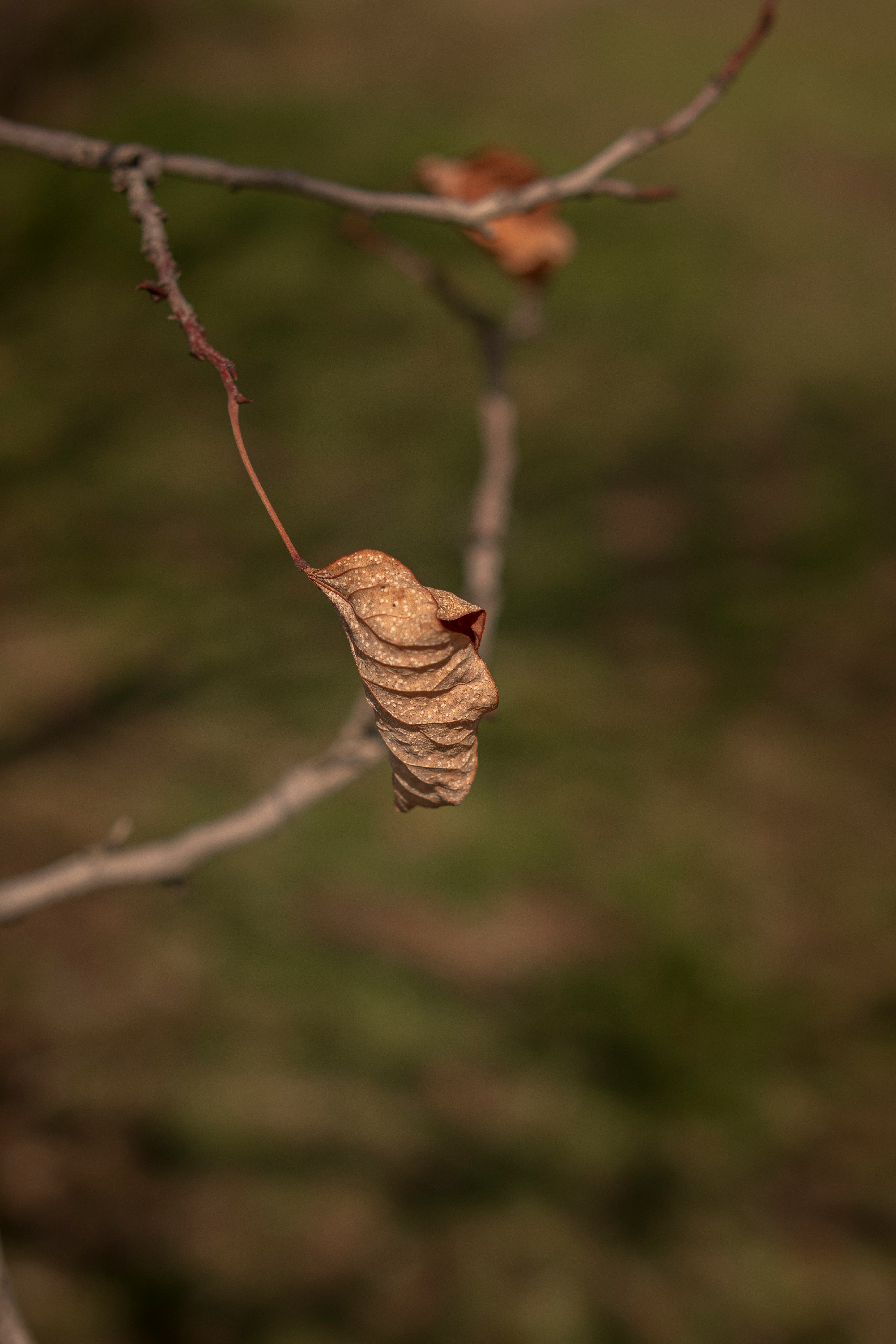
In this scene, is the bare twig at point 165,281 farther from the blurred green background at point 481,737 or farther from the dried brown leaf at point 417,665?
the blurred green background at point 481,737

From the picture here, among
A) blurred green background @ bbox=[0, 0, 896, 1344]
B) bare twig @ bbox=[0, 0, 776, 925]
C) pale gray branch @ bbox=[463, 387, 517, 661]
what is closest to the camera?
bare twig @ bbox=[0, 0, 776, 925]

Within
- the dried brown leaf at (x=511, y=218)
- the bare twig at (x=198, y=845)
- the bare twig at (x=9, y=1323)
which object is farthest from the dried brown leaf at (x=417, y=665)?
the dried brown leaf at (x=511, y=218)

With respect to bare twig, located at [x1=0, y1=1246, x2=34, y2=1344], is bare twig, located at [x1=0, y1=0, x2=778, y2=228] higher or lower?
higher

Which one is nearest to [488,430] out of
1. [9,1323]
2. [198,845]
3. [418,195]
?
[418,195]

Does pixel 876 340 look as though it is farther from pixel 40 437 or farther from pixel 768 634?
pixel 40 437

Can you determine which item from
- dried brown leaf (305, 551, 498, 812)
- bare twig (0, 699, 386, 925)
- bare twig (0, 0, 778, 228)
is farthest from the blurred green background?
bare twig (0, 0, 778, 228)

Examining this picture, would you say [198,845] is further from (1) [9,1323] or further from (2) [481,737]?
(2) [481,737]

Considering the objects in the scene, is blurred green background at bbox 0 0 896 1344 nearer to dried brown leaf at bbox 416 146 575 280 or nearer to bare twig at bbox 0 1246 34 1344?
bare twig at bbox 0 1246 34 1344
